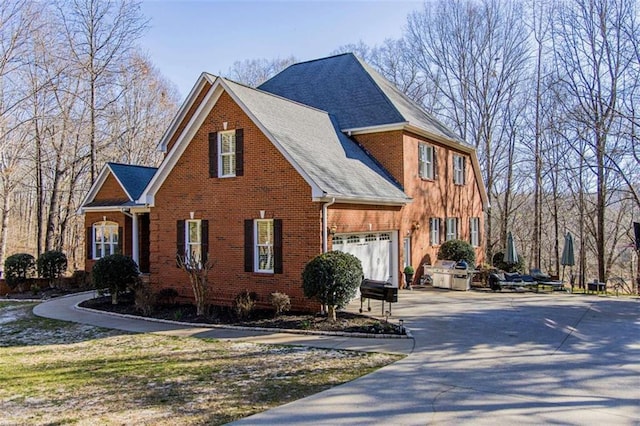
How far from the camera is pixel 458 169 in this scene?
2411cm

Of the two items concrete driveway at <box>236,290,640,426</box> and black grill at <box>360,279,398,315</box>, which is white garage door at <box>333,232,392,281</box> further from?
concrete driveway at <box>236,290,640,426</box>

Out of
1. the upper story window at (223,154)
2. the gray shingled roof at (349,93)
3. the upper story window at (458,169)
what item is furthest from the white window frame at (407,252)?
the upper story window at (223,154)

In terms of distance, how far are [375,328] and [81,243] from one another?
3537cm

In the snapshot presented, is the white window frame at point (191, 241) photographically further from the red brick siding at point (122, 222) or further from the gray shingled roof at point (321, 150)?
the red brick siding at point (122, 222)

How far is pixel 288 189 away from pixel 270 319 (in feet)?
12.1

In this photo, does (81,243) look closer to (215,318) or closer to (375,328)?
(215,318)

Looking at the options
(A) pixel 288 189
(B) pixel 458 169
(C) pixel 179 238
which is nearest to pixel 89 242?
(C) pixel 179 238

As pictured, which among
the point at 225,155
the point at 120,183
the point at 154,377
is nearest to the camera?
the point at 154,377

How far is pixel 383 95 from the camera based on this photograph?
2008 cm

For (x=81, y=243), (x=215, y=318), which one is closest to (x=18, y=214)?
(x=81, y=243)

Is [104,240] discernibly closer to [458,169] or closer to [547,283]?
[458,169]

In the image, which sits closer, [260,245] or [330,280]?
[330,280]

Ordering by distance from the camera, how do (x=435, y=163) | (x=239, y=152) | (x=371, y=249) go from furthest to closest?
(x=435, y=163) < (x=371, y=249) < (x=239, y=152)

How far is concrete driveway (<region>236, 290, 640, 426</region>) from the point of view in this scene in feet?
19.7
